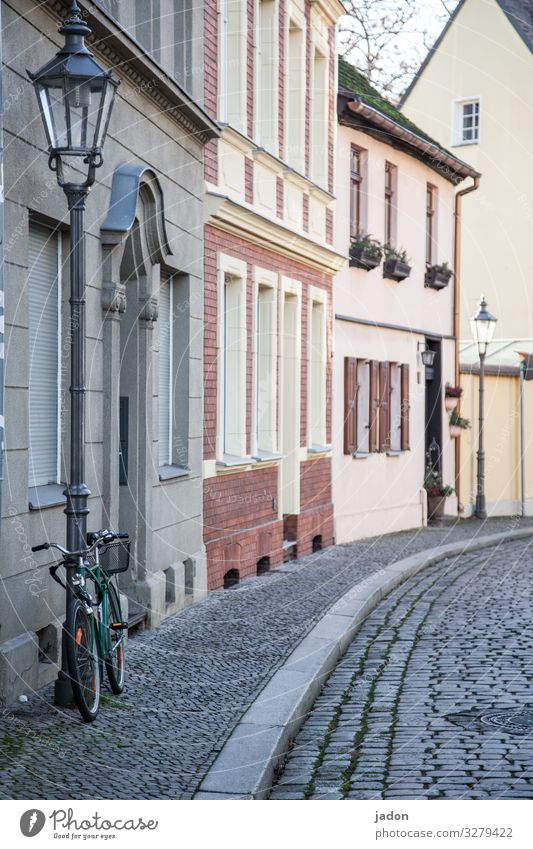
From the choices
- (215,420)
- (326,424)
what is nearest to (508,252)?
(326,424)

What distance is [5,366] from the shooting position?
7148mm

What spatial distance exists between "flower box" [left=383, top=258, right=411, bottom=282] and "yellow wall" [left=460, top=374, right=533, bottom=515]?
5.17 m

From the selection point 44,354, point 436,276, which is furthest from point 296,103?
point 44,354

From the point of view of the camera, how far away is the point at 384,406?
21.2m

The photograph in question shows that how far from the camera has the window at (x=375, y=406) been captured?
1941cm

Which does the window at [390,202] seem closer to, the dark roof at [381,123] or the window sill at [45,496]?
the dark roof at [381,123]

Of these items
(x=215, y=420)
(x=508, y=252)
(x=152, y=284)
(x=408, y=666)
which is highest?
(x=508, y=252)

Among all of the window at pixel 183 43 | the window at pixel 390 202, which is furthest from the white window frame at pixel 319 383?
the window at pixel 183 43

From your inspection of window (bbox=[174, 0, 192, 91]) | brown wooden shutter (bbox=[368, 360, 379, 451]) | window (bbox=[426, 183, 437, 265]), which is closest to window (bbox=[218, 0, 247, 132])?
window (bbox=[174, 0, 192, 91])

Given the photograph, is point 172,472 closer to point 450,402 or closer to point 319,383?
point 319,383

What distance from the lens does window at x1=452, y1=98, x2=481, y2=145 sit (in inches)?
1225

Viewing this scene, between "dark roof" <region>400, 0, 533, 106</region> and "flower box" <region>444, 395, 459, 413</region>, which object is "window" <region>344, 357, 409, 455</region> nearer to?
"flower box" <region>444, 395, 459, 413</region>

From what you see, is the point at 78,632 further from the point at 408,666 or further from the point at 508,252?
the point at 508,252
